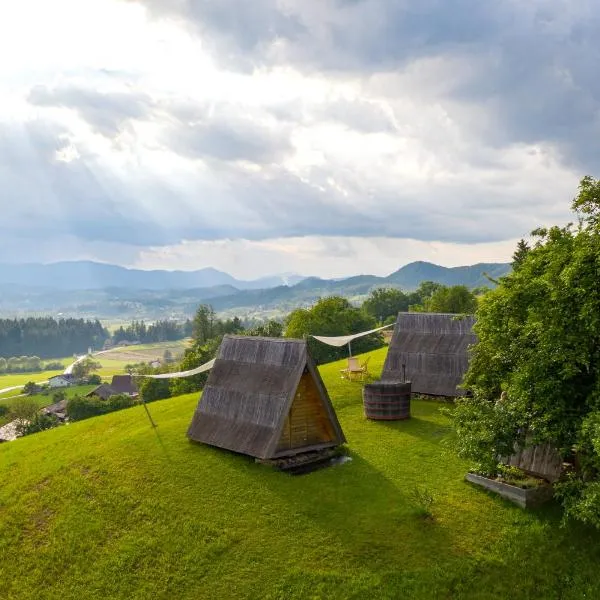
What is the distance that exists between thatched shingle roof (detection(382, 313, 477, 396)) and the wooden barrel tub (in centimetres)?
469

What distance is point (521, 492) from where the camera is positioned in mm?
17375

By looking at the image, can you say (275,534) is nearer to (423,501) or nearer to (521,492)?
(423,501)

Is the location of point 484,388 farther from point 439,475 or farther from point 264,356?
point 264,356

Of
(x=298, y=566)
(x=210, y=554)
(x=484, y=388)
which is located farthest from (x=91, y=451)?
(x=484, y=388)

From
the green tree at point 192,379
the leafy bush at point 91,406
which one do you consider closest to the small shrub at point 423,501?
the green tree at point 192,379

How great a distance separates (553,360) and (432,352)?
55.6ft

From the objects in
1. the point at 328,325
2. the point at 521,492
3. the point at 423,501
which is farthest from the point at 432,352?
the point at 328,325

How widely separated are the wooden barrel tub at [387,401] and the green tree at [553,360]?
875cm

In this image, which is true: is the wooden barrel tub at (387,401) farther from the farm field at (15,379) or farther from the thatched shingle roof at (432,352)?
the farm field at (15,379)

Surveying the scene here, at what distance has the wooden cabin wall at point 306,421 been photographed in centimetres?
2162

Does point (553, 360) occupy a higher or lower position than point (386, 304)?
higher

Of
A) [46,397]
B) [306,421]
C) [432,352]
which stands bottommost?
[46,397]

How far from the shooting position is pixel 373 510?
1728 cm

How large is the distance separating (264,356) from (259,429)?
3.46 m
